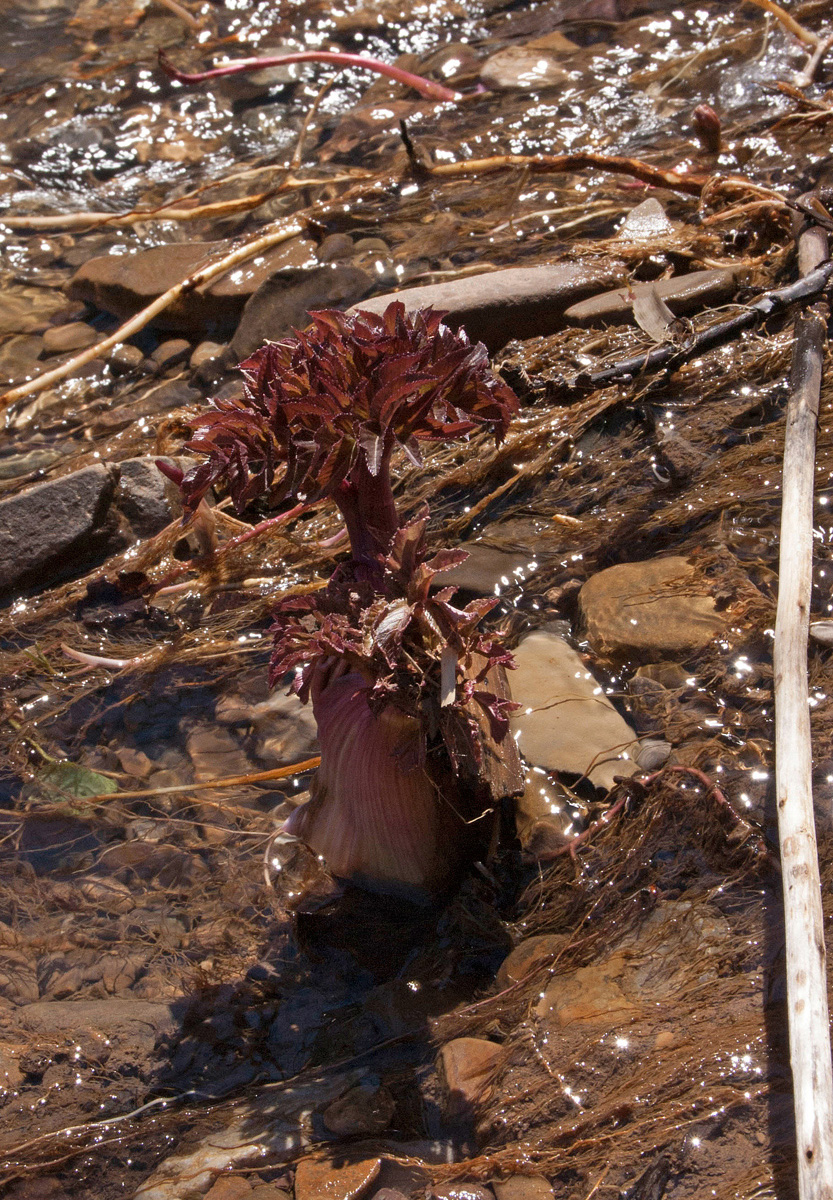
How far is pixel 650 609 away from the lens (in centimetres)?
279

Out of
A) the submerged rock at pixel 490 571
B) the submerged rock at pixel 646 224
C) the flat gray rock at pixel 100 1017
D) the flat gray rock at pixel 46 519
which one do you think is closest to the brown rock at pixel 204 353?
the flat gray rock at pixel 46 519

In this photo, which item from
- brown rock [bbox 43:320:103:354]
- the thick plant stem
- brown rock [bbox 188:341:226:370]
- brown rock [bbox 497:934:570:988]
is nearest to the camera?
the thick plant stem

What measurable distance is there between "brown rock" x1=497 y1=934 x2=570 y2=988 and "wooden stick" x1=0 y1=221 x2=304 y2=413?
10.7 feet

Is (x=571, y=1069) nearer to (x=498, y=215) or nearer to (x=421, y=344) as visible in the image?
(x=421, y=344)

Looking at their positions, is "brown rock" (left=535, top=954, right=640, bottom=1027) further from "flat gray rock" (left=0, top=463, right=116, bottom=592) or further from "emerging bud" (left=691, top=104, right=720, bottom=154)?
"emerging bud" (left=691, top=104, right=720, bottom=154)

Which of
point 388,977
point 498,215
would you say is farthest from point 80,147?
point 388,977

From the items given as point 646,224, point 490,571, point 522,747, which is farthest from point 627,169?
point 522,747

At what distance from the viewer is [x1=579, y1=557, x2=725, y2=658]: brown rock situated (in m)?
2.70

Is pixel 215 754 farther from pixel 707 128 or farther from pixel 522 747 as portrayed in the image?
pixel 707 128

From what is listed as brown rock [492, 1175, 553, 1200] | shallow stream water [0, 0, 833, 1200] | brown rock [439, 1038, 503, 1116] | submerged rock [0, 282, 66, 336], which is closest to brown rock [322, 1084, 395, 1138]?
shallow stream water [0, 0, 833, 1200]

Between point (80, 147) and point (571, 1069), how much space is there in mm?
6683

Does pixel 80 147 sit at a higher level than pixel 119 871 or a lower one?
higher

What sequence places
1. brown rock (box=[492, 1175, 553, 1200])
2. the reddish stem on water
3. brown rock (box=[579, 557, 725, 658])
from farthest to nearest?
the reddish stem on water
brown rock (box=[579, 557, 725, 658])
brown rock (box=[492, 1175, 553, 1200])

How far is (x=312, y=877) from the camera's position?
2475mm
